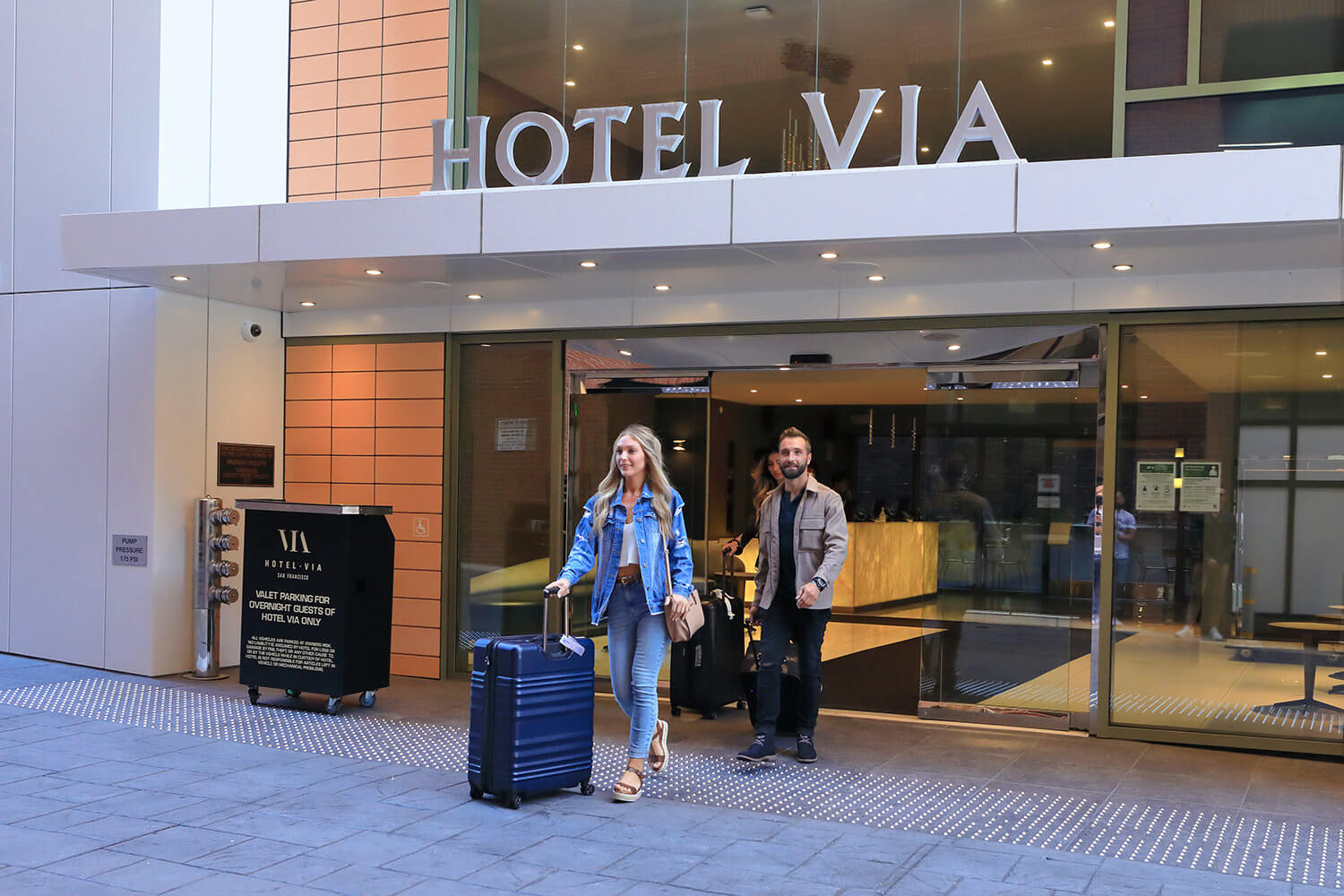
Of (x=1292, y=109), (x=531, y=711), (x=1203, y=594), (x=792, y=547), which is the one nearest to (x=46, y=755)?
(x=531, y=711)

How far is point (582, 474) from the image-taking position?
28.7 ft

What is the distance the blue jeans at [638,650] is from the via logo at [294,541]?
2.67 m

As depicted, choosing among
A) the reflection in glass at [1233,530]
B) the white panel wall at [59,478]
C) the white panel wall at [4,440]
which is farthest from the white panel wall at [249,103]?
the reflection in glass at [1233,530]

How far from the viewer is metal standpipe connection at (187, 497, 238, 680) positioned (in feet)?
27.9

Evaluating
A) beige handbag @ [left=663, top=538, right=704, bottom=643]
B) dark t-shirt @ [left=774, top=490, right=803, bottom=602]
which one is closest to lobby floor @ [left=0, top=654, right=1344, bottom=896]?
beige handbag @ [left=663, top=538, right=704, bottom=643]

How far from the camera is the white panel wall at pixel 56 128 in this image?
Answer: 8.91 m

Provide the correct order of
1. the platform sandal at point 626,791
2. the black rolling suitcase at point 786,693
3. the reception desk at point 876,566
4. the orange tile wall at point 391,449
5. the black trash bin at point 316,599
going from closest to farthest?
the platform sandal at point 626,791, the black rolling suitcase at point 786,693, the black trash bin at point 316,599, the orange tile wall at point 391,449, the reception desk at point 876,566

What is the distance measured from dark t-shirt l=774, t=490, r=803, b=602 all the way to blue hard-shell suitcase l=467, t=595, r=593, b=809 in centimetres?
130

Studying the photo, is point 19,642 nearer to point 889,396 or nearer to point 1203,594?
point 1203,594

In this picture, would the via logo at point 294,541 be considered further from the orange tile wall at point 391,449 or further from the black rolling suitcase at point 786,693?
the black rolling suitcase at point 786,693

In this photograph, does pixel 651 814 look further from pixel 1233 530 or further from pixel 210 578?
pixel 210 578

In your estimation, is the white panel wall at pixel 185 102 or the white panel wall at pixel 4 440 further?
the white panel wall at pixel 4 440

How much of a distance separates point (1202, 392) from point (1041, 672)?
1981 mm

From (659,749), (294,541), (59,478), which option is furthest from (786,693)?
(59,478)
